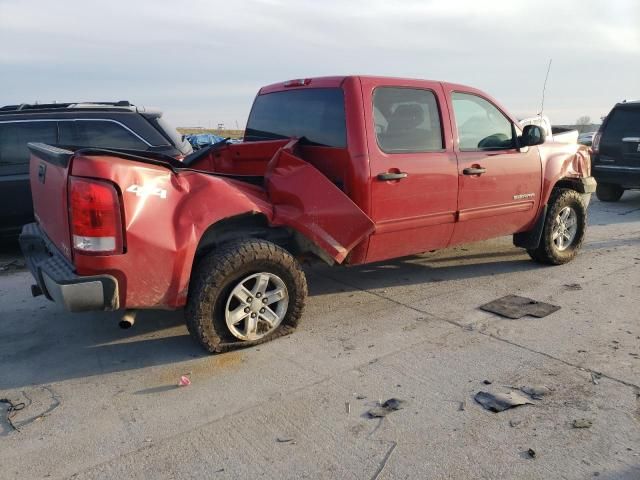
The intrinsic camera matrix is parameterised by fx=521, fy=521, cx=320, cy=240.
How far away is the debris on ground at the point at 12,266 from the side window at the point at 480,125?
5.01m

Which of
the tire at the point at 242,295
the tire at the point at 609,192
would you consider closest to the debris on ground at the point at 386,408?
the tire at the point at 242,295

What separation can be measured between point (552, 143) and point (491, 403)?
144 inches

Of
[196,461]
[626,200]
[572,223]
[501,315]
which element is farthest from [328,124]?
[626,200]

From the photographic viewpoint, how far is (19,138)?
241 inches

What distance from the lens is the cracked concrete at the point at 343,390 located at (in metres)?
2.53

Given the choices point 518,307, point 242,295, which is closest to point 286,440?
point 242,295

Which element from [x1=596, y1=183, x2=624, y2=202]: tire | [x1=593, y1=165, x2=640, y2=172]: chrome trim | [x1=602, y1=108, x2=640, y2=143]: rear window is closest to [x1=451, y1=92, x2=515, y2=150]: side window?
[x1=593, y1=165, x2=640, y2=172]: chrome trim

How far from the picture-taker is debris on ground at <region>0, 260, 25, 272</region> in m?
5.86

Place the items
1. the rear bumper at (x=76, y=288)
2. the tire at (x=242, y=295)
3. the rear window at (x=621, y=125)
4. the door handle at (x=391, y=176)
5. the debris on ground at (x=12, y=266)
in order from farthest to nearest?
1. the rear window at (x=621, y=125)
2. the debris on ground at (x=12, y=266)
3. the door handle at (x=391, y=176)
4. the tire at (x=242, y=295)
5. the rear bumper at (x=76, y=288)

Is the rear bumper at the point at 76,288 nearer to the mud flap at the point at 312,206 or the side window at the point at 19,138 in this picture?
the mud flap at the point at 312,206

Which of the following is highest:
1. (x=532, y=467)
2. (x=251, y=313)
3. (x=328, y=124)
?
(x=328, y=124)

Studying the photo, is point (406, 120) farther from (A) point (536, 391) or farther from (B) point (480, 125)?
(A) point (536, 391)

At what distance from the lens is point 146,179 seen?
124 inches

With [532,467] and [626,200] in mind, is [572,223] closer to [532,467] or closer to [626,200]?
[532,467]
